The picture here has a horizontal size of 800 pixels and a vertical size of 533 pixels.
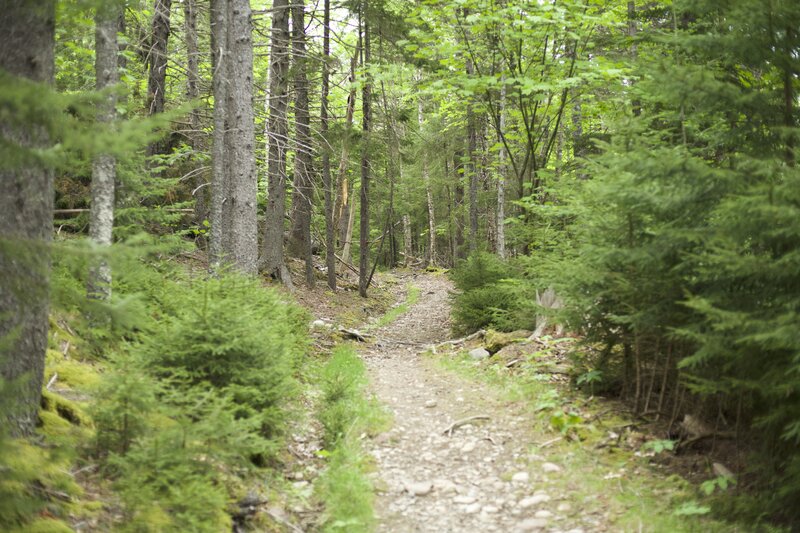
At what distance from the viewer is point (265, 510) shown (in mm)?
4887

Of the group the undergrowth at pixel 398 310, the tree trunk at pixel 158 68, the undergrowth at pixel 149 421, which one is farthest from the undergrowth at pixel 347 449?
the tree trunk at pixel 158 68

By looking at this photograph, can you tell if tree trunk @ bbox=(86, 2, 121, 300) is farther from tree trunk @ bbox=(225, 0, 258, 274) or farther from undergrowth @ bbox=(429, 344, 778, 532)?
undergrowth @ bbox=(429, 344, 778, 532)

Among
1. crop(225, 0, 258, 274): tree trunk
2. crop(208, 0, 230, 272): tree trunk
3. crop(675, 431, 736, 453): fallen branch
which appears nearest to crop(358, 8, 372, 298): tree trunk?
crop(208, 0, 230, 272): tree trunk

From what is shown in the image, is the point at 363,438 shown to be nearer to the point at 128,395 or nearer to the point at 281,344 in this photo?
the point at 281,344

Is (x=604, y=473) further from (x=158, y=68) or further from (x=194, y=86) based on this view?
(x=194, y=86)

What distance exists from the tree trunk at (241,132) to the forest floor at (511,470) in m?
4.07

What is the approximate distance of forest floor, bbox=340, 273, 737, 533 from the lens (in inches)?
192

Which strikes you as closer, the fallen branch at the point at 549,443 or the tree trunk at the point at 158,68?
the fallen branch at the point at 549,443

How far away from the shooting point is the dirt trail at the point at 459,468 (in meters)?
5.02

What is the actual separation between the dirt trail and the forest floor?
1cm

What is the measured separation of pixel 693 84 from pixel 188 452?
522cm

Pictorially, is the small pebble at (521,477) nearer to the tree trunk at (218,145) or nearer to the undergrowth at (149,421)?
the undergrowth at (149,421)

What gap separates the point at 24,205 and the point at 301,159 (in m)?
12.3

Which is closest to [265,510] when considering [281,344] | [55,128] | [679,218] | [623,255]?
[281,344]
